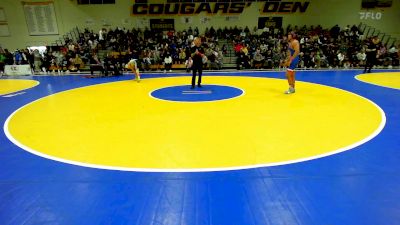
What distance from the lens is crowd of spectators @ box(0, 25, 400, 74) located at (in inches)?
609

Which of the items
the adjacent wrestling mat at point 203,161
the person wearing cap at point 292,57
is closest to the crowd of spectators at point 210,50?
the person wearing cap at point 292,57

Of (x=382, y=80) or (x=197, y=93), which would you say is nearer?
(x=197, y=93)

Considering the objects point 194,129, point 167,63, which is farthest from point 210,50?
point 194,129

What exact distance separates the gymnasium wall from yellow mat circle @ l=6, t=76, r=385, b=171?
12.4 meters

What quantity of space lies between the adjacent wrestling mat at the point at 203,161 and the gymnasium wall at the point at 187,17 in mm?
13075

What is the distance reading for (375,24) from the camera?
1962 centimetres

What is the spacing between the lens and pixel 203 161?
409cm

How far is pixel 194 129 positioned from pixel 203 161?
4.60 feet

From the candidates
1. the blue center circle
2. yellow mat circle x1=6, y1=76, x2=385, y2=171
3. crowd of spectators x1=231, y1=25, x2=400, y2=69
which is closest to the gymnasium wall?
crowd of spectators x1=231, y1=25, x2=400, y2=69

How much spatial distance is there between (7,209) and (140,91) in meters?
6.55

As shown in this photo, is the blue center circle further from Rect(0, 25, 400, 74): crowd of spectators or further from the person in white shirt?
Rect(0, 25, 400, 74): crowd of spectators

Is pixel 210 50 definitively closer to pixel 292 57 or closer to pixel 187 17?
pixel 187 17

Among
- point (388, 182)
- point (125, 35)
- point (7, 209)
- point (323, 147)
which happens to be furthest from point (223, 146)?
point (125, 35)

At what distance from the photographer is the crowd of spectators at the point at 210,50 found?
15.5 m
